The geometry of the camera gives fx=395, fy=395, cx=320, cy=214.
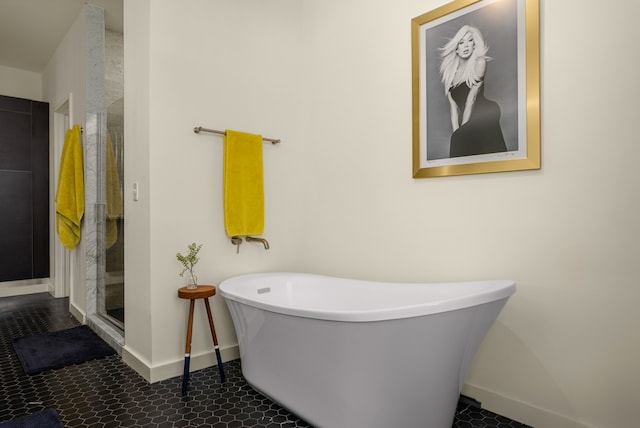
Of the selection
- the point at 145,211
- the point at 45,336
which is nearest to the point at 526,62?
the point at 145,211

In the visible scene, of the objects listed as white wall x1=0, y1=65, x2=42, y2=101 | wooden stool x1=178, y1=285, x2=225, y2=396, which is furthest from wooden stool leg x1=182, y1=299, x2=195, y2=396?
white wall x1=0, y1=65, x2=42, y2=101

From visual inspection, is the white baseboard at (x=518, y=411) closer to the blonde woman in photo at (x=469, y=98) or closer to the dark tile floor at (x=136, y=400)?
the dark tile floor at (x=136, y=400)

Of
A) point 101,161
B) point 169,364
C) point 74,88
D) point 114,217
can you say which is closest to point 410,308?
point 169,364

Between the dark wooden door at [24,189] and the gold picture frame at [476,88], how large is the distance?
4445mm

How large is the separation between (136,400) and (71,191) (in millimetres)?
2220

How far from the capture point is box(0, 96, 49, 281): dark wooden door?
4.37 meters

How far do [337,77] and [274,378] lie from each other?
1933mm

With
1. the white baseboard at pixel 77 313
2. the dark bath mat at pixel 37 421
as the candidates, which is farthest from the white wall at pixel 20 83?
the dark bath mat at pixel 37 421

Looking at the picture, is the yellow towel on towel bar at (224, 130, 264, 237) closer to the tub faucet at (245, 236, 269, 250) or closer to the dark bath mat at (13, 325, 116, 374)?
the tub faucet at (245, 236, 269, 250)

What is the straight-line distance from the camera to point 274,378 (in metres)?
1.87

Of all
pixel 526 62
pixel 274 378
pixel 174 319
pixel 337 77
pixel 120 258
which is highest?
pixel 337 77

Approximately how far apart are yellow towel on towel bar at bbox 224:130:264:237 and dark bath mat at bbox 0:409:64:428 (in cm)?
124

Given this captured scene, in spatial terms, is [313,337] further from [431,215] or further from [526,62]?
[526,62]

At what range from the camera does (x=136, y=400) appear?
6.54 feet
